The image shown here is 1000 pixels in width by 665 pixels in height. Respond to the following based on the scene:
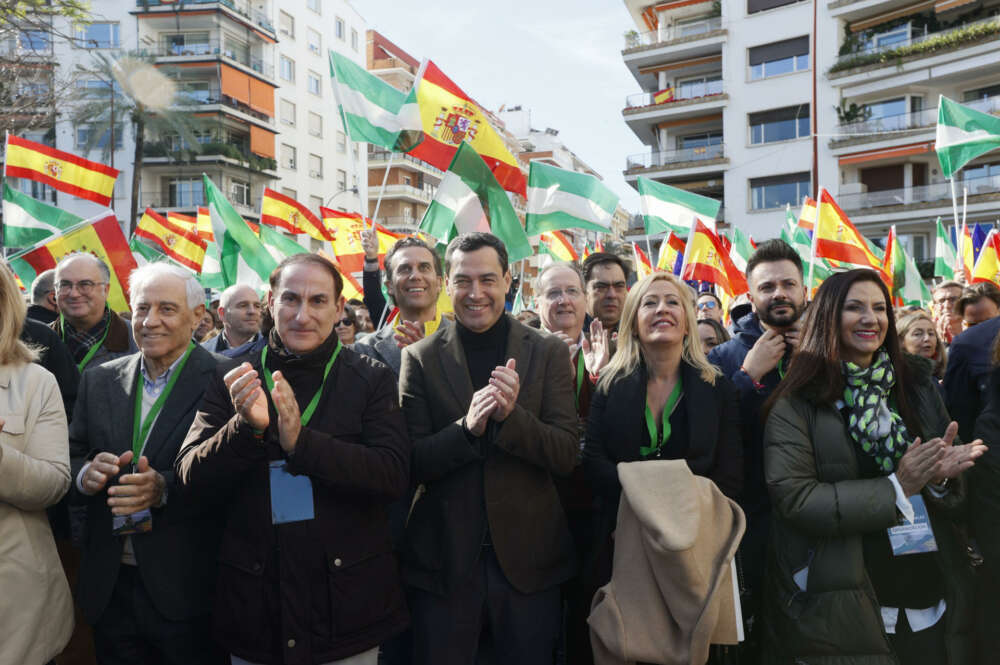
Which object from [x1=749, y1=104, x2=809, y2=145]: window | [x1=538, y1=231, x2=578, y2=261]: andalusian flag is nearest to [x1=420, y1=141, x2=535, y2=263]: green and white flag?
[x1=538, y1=231, x2=578, y2=261]: andalusian flag

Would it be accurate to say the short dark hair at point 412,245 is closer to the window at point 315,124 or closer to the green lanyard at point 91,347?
the green lanyard at point 91,347

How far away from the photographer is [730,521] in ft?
9.38

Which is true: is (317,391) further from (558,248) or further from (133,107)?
(133,107)

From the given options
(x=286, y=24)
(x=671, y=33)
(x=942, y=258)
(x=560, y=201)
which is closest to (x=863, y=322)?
(x=560, y=201)

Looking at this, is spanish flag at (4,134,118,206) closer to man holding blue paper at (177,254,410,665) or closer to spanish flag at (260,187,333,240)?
spanish flag at (260,187,333,240)

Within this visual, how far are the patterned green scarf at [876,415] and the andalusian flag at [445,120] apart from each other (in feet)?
14.0

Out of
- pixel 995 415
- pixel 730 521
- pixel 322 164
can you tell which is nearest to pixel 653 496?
pixel 730 521

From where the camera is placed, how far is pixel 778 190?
34969 mm

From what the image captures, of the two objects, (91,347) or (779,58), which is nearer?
(91,347)

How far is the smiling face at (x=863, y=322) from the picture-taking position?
324cm

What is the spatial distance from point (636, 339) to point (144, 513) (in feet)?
7.13

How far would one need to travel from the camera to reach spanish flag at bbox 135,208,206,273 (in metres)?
13.2

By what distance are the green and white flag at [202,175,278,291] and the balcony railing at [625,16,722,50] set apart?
32483 millimetres

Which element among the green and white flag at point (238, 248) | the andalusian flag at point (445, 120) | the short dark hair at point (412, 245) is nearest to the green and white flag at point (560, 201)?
the andalusian flag at point (445, 120)
